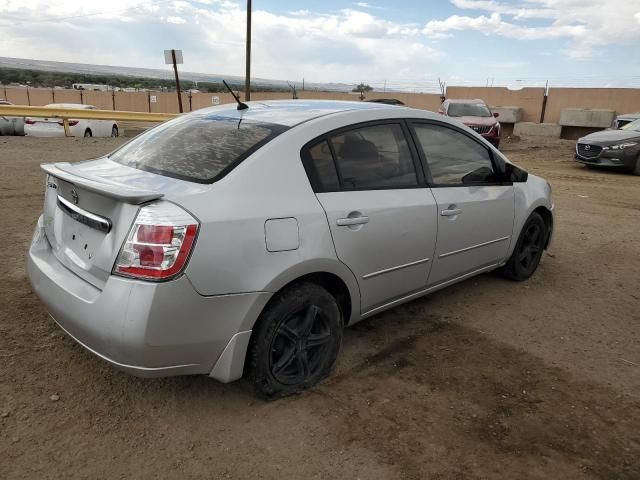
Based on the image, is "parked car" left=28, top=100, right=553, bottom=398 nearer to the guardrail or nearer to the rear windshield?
the rear windshield

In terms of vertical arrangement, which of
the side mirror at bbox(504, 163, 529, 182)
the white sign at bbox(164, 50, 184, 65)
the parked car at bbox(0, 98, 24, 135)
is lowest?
the parked car at bbox(0, 98, 24, 135)

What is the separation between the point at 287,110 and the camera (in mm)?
3400

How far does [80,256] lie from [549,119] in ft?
Answer: 76.4

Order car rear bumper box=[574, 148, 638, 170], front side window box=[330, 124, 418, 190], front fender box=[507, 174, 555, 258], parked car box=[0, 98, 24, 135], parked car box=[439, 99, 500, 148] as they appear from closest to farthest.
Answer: front side window box=[330, 124, 418, 190]
front fender box=[507, 174, 555, 258]
car rear bumper box=[574, 148, 638, 170]
parked car box=[0, 98, 24, 135]
parked car box=[439, 99, 500, 148]

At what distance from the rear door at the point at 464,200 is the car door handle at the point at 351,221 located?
76 centimetres

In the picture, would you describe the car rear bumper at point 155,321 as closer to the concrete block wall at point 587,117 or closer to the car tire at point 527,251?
the car tire at point 527,251

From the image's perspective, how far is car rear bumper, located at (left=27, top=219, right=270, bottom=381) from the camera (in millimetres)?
2332

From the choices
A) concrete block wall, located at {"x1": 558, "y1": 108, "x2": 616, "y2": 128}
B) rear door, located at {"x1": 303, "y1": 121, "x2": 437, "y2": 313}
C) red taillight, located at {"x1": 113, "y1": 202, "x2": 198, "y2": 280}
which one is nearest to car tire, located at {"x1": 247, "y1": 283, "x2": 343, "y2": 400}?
rear door, located at {"x1": 303, "y1": 121, "x2": 437, "y2": 313}

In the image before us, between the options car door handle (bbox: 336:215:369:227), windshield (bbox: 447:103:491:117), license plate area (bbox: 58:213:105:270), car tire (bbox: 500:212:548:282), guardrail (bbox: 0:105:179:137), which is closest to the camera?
license plate area (bbox: 58:213:105:270)

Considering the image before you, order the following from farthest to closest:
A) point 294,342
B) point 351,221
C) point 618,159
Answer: point 618,159, point 351,221, point 294,342

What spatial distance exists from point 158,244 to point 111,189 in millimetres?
409

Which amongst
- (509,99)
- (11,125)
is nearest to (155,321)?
(11,125)

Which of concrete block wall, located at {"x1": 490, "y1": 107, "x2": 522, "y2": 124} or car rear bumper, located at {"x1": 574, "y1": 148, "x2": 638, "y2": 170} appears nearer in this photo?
car rear bumper, located at {"x1": 574, "y1": 148, "x2": 638, "y2": 170}

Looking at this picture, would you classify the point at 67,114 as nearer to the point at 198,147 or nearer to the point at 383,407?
the point at 198,147
